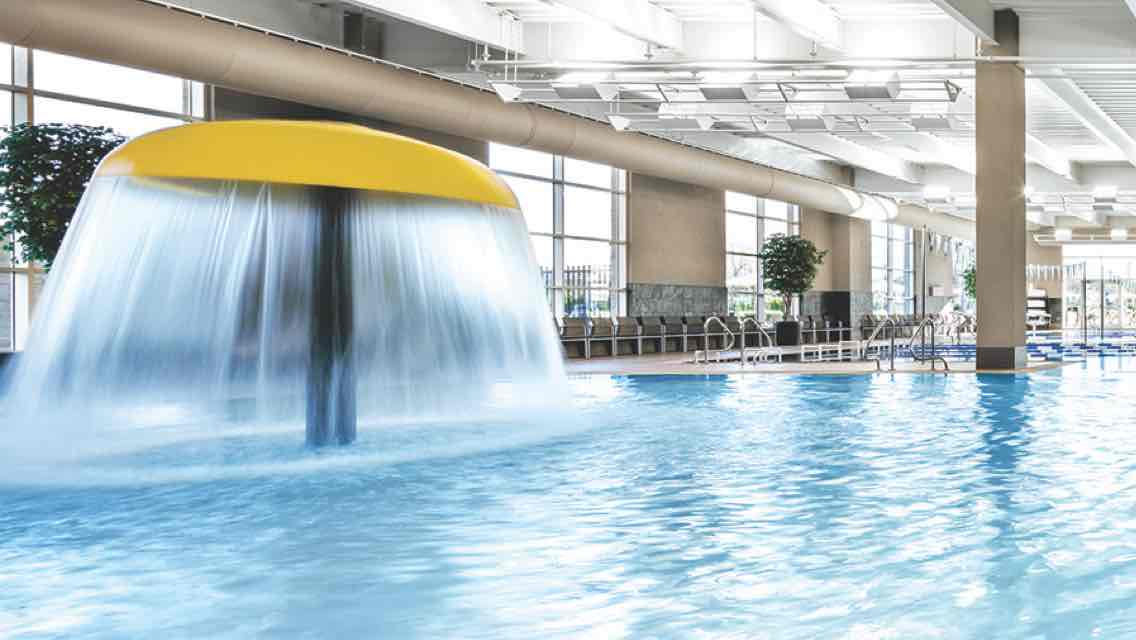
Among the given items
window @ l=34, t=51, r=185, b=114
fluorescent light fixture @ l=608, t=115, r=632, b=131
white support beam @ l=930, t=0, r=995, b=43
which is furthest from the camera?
fluorescent light fixture @ l=608, t=115, r=632, b=131

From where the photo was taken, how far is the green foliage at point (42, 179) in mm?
10891

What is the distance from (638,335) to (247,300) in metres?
13.9

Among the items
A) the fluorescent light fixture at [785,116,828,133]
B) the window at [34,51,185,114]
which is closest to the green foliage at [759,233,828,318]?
the fluorescent light fixture at [785,116,828,133]

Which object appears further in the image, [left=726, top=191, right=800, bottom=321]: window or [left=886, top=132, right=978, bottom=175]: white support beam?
[left=726, top=191, right=800, bottom=321]: window

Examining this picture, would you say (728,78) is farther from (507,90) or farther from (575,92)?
(507,90)

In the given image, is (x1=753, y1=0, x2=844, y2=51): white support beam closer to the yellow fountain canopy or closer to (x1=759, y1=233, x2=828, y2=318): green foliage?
the yellow fountain canopy

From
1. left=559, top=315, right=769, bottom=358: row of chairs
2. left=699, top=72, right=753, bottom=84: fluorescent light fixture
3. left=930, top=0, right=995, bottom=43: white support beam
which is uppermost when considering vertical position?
left=930, top=0, right=995, bottom=43: white support beam

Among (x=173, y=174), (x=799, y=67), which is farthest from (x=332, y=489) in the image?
(x=799, y=67)

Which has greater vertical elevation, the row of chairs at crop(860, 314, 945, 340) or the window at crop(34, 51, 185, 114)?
the window at crop(34, 51, 185, 114)

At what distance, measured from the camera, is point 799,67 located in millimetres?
13141

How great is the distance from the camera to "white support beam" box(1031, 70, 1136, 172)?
16.5 m

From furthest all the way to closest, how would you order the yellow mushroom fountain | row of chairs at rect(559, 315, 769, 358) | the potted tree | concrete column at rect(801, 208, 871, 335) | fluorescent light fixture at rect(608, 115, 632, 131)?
concrete column at rect(801, 208, 871, 335), the potted tree, row of chairs at rect(559, 315, 769, 358), fluorescent light fixture at rect(608, 115, 632, 131), the yellow mushroom fountain

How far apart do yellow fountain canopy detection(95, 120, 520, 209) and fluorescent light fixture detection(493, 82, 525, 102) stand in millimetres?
6640

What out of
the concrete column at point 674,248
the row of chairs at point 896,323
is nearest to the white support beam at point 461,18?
the concrete column at point 674,248
